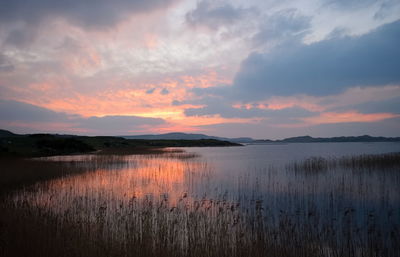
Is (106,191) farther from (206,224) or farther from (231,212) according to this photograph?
(206,224)

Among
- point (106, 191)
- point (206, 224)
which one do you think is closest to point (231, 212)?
point (206, 224)

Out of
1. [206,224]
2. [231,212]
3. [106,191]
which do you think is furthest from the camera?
[106,191]

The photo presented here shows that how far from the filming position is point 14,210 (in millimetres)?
7703

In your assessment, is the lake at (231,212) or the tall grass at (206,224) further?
the lake at (231,212)

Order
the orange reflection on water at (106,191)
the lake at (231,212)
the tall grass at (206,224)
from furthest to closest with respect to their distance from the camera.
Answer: the orange reflection on water at (106,191) → the lake at (231,212) → the tall grass at (206,224)

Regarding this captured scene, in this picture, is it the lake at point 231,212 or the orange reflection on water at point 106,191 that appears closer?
the lake at point 231,212

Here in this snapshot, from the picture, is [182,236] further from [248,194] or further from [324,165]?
[324,165]

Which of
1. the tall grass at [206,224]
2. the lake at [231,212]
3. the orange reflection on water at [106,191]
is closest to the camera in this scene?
the tall grass at [206,224]

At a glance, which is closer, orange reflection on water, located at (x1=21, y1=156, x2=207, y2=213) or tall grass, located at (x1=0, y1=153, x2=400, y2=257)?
tall grass, located at (x1=0, y1=153, x2=400, y2=257)

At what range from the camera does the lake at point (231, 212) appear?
5.86 m

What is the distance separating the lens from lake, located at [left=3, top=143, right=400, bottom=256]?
5863mm

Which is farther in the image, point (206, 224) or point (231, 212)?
point (231, 212)

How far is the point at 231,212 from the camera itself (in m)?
8.91

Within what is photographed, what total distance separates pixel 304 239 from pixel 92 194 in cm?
915
